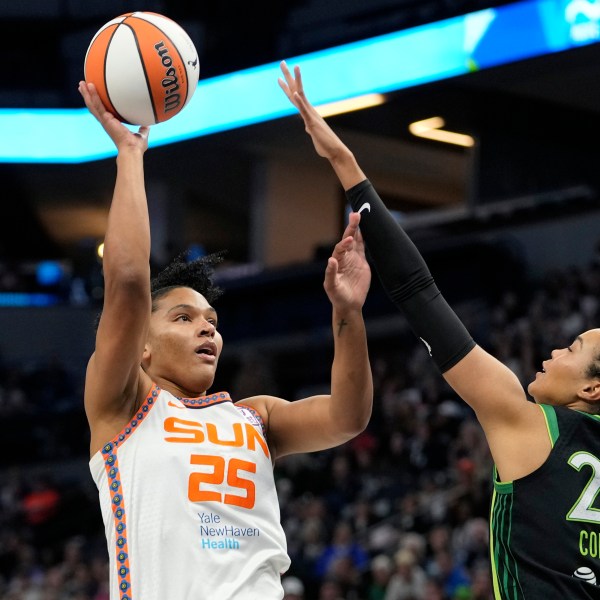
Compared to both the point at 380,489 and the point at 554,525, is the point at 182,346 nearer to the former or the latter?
the point at 554,525

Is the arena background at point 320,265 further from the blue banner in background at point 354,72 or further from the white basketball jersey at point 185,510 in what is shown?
the white basketball jersey at point 185,510

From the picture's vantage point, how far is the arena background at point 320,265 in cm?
1302

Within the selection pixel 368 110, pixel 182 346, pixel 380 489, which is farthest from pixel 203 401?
pixel 368 110

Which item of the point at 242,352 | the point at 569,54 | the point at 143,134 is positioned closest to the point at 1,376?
the point at 242,352

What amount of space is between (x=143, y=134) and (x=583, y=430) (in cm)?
164

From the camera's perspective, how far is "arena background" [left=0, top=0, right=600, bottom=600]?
512 inches

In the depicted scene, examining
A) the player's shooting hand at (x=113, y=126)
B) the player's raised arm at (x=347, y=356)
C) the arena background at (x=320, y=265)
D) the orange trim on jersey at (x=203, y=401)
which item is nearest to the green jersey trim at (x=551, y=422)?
the player's raised arm at (x=347, y=356)

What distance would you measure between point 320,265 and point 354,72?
15.0ft

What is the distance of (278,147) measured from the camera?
20.2 meters

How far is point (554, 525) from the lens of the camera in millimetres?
3268

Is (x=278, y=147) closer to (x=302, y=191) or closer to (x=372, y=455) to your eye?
(x=302, y=191)

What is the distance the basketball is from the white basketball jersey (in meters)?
0.94

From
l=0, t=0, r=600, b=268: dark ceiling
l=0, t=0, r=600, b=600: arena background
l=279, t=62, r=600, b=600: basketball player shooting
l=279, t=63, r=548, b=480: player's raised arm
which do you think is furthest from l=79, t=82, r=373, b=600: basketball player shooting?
l=0, t=0, r=600, b=268: dark ceiling

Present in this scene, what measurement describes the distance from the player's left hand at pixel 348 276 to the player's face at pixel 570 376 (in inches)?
25.3
